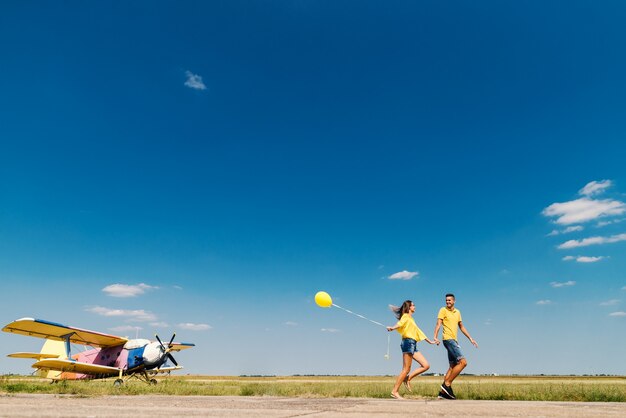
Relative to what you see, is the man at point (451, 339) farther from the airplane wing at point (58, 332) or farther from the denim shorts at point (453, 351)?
the airplane wing at point (58, 332)

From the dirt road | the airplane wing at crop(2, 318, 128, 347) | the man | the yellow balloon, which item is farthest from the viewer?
the airplane wing at crop(2, 318, 128, 347)

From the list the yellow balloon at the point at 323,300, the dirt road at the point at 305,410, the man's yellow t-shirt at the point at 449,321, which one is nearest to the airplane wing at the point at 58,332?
the yellow balloon at the point at 323,300

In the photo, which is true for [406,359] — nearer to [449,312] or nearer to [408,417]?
[449,312]

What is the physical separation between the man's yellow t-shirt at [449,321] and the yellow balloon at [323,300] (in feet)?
8.20

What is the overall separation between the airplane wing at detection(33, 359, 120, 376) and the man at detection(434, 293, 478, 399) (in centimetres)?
2073

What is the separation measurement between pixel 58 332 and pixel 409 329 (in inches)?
910

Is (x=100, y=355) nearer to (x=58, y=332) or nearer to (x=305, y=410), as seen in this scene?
(x=58, y=332)

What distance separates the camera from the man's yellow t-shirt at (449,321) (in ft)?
29.6

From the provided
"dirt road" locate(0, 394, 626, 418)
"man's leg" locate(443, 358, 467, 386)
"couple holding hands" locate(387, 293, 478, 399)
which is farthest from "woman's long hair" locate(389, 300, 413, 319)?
"dirt road" locate(0, 394, 626, 418)

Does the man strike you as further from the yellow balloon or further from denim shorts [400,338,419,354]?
the yellow balloon

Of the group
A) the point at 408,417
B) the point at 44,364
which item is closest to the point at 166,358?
the point at 44,364

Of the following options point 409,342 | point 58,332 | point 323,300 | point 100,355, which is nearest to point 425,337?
point 409,342

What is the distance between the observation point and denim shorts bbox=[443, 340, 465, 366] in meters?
8.72

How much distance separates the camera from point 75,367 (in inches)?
926
